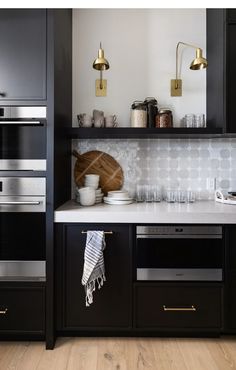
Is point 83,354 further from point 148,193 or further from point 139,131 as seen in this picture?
point 139,131

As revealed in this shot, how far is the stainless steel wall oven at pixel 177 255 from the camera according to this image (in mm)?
1938

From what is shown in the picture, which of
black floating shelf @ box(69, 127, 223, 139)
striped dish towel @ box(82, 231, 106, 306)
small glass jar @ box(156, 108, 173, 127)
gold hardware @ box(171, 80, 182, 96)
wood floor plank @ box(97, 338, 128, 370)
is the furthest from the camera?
gold hardware @ box(171, 80, 182, 96)

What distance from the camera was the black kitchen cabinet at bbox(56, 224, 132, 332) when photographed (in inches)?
76.3

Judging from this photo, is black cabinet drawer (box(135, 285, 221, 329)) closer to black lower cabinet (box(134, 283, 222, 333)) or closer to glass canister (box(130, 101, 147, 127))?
black lower cabinet (box(134, 283, 222, 333))

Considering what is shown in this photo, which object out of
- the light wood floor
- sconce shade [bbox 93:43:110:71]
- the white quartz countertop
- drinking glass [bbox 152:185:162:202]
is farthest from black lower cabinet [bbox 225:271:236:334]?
sconce shade [bbox 93:43:110:71]

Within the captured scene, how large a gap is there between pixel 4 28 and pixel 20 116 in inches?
22.6

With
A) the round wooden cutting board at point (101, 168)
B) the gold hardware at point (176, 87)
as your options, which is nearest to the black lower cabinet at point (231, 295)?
the round wooden cutting board at point (101, 168)

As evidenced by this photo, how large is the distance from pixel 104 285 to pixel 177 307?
0.51 metres

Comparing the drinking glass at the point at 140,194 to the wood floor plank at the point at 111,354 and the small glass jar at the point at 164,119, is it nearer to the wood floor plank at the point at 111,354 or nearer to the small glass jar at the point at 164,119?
the small glass jar at the point at 164,119

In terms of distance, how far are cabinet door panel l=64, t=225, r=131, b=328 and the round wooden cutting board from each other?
67 cm

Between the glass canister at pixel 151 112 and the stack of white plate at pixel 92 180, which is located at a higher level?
the glass canister at pixel 151 112

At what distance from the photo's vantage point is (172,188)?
2537mm

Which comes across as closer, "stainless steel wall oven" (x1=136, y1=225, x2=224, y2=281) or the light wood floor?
the light wood floor

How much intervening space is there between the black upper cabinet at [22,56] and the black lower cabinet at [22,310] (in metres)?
1.24
